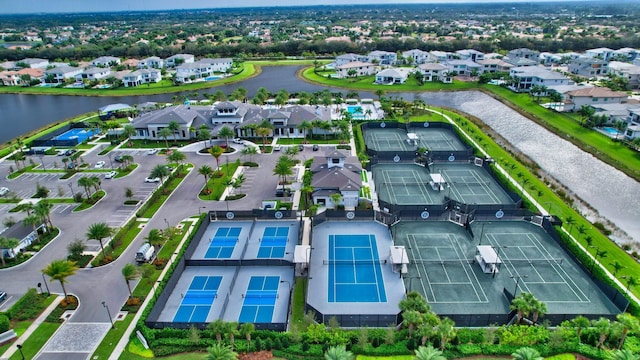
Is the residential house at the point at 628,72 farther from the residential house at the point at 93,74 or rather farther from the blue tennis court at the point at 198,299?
the residential house at the point at 93,74

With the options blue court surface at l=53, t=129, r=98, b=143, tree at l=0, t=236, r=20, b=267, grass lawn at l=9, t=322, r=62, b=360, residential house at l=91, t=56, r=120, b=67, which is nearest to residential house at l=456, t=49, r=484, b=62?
blue court surface at l=53, t=129, r=98, b=143

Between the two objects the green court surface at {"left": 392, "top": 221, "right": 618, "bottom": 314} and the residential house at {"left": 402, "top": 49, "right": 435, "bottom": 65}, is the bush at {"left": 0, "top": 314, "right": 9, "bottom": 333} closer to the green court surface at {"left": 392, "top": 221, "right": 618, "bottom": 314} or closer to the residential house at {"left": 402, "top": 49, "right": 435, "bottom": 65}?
the green court surface at {"left": 392, "top": 221, "right": 618, "bottom": 314}

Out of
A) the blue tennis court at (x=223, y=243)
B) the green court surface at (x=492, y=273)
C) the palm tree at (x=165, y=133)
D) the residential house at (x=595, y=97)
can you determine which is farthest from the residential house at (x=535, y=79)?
the blue tennis court at (x=223, y=243)

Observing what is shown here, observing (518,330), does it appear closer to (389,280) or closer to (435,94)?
(389,280)

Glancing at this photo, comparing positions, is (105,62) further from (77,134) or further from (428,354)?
(428,354)

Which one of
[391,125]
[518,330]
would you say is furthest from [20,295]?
[391,125]

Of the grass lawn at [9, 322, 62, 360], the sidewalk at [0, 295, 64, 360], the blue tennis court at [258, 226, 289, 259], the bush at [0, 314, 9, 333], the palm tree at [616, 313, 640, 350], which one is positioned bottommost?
the blue tennis court at [258, 226, 289, 259]
